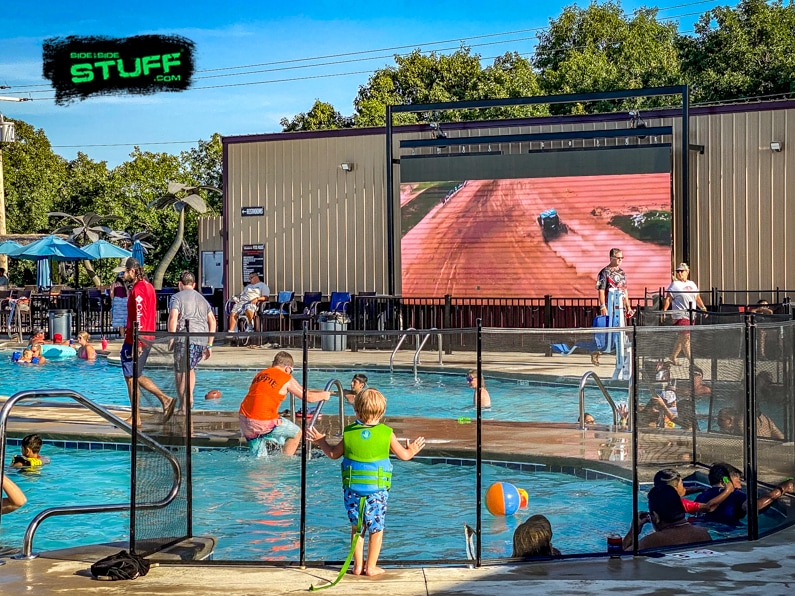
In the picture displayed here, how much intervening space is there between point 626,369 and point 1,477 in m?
8.74

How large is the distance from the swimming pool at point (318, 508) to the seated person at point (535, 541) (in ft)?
4.59

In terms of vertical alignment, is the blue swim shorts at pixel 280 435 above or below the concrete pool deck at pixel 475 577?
above

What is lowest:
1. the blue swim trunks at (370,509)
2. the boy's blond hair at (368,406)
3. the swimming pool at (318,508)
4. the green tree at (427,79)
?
the swimming pool at (318,508)

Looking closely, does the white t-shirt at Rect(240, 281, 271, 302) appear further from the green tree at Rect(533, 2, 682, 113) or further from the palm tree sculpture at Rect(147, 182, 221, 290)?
the green tree at Rect(533, 2, 682, 113)

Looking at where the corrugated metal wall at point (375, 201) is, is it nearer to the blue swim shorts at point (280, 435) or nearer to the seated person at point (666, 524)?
the blue swim shorts at point (280, 435)

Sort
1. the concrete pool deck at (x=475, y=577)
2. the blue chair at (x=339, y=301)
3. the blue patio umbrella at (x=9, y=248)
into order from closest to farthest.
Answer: the concrete pool deck at (x=475, y=577), the blue chair at (x=339, y=301), the blue patio umbrella at (x=9, y=248)

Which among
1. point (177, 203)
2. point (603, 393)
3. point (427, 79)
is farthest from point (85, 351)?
point (427, 79)

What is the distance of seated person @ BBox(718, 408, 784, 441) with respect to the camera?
854 cm

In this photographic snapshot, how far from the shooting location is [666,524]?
26.1 feet

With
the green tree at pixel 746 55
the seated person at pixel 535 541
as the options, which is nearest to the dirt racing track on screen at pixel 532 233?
the seated person at pixel 535 541

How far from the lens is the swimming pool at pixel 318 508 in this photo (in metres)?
9.45

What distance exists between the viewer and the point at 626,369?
14.2 m

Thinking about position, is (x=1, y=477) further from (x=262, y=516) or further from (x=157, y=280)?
(x=157, y=280)

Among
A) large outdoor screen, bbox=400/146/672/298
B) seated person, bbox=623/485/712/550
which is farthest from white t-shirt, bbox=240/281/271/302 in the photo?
seated person, bbox=623/485/712/550
